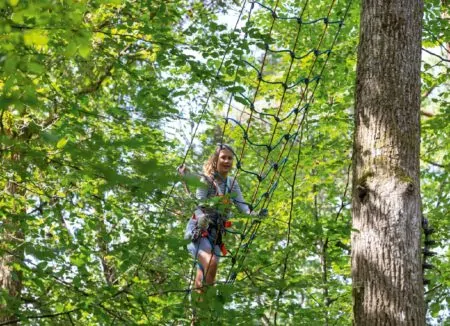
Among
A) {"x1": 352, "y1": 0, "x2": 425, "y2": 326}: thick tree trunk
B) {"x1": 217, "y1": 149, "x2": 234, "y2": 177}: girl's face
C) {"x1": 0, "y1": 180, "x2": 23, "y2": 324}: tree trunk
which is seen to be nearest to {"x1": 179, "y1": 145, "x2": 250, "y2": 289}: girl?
{"x1": 217, "y1": 149, "x2": 234, "y2": 177}: girl's face

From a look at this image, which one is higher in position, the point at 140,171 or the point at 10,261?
the point at 10,261

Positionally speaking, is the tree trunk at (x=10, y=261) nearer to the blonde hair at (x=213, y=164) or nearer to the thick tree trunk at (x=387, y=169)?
the blonde hair at (x=213, y=164)

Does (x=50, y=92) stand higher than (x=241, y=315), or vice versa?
(x=50, y=92)

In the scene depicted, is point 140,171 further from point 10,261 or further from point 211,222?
point 10,261

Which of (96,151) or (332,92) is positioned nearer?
(96,151)

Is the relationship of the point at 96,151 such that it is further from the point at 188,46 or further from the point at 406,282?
the point at 188,46

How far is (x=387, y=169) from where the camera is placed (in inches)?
94.7

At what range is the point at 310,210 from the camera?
7.91 meters

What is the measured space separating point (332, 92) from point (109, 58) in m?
2.97

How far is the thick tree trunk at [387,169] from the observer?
2295 millimetres

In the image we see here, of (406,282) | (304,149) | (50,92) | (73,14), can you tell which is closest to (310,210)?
(304,149)

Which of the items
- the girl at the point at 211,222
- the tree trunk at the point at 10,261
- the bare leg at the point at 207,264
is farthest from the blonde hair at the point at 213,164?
the tree trunk at the point at 10,261

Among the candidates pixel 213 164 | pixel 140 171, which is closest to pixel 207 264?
pixel 213 164

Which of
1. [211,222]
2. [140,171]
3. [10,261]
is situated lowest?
[140,171]
